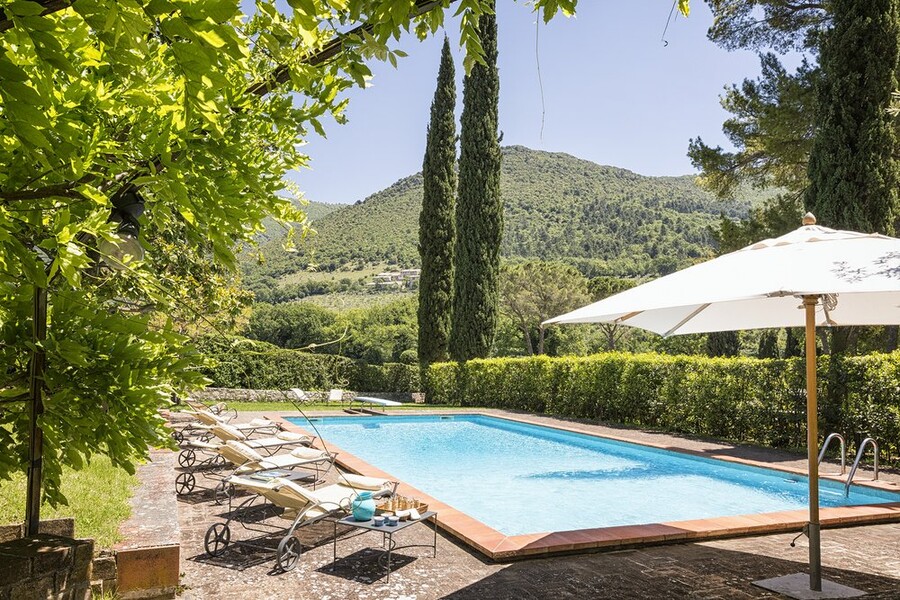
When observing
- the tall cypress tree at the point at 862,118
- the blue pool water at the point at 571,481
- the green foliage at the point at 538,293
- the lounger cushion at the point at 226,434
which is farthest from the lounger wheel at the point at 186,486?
the green foliage at the point at 538,293

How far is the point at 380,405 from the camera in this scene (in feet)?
67.9

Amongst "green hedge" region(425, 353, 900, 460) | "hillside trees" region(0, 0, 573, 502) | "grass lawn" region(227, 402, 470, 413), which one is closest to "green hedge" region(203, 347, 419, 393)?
"grass lawn" region(227, 402, 470, 413)

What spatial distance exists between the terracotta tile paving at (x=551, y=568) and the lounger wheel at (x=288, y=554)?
0.09 metres

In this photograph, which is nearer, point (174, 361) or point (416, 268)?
point (174, 361)

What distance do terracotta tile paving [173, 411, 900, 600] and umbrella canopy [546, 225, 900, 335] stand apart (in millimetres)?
1953

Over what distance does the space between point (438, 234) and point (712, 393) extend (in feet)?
46.9

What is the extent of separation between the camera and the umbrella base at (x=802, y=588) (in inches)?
175

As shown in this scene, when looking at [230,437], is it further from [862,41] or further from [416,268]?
[416,268]

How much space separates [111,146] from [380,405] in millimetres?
19543

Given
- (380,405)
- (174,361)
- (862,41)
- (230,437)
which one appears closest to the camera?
(174,361)

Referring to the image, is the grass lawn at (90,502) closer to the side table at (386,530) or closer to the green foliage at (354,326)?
the side table at (386,530)

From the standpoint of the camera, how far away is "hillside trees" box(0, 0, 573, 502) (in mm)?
1085

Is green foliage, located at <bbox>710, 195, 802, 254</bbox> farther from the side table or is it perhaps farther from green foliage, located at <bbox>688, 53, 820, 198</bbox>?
the side table

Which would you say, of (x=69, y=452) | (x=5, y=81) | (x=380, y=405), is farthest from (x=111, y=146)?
(x=380, y=405)
